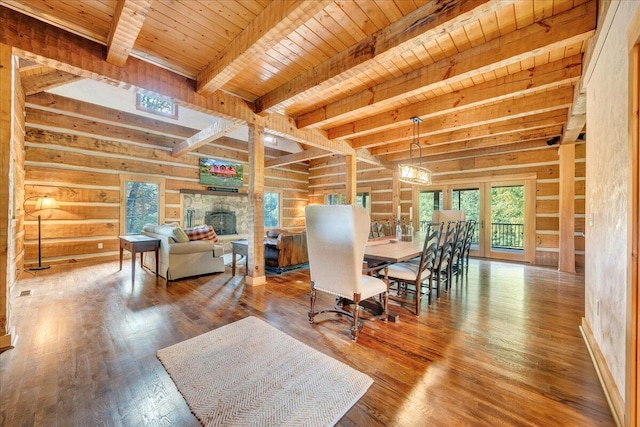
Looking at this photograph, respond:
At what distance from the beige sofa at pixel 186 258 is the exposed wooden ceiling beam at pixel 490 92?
3.62 metres

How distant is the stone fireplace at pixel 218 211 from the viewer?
272 inches

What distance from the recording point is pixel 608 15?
1737 millimetres

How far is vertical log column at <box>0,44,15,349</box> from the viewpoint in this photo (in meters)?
2.08

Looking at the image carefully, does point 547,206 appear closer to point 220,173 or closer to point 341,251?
point 341,251

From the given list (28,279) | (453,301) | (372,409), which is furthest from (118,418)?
(28,279)

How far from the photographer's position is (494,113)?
4.09 meters

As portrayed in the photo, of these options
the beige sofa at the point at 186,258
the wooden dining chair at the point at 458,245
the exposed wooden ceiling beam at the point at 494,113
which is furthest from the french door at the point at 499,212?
the beige sofa at the point at 186,258

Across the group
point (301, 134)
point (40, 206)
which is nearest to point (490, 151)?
point (301, 134)

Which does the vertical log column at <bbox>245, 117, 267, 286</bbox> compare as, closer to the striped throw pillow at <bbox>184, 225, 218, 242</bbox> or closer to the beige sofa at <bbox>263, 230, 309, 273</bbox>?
the beige sofa at <bbox>263, 230, 309, 273</bbox>

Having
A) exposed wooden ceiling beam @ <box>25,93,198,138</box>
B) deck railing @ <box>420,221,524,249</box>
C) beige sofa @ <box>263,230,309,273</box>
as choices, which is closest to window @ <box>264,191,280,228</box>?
exposed wooden ceiling beam @ <box>25,93,198,138</box>

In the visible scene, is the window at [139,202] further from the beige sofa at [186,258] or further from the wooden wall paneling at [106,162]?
the beige sofa at [186,258]

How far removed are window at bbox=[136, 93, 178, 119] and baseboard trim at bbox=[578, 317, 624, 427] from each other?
25.7 feet

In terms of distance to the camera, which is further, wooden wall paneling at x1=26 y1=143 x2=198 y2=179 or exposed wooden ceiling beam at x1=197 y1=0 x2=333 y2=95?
wooden wall paneling at x1=26 y1=143 x2=198 y2=179

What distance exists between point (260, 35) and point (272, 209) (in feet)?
23.3
